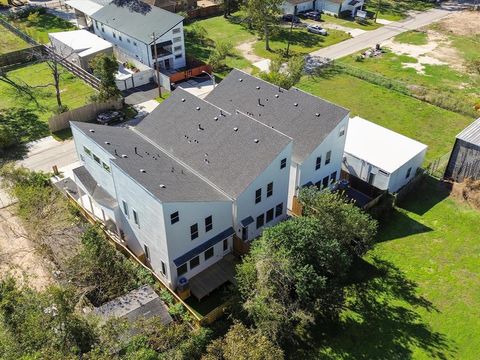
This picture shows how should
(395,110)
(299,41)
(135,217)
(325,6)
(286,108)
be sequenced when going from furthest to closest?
(325,6) → (299,41) → (395,110) → (286,108) → (135,217)

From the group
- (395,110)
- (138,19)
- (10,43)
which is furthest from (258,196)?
(10,43)

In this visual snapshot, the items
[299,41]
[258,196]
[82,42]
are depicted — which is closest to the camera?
[258,196]

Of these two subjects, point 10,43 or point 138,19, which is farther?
point 10,43

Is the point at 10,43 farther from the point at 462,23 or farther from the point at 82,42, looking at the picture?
the point at 462,23

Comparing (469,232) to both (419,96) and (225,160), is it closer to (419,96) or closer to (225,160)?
(225,160)

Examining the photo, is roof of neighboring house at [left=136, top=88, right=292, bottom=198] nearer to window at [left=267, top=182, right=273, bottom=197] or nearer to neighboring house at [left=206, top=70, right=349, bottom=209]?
window at [left=267, top=182, right=273, bottom=197]

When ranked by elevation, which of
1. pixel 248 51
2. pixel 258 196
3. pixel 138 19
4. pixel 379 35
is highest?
pixel 138 19

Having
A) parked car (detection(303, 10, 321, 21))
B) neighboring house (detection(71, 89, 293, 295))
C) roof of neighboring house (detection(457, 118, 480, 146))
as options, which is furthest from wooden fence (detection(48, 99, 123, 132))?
parked car (detection(303, 10, 321, 21))

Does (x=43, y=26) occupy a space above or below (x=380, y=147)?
below
